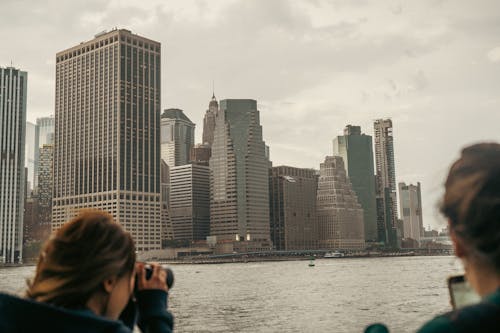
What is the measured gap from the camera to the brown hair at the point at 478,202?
223cm

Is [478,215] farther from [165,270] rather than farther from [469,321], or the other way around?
[165,270]

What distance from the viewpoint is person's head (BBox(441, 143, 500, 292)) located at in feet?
7.32

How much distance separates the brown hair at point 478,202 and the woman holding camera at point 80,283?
1632 millimetres

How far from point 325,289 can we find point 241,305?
75.2ft

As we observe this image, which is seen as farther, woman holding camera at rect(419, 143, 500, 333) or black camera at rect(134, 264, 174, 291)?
black camera at rect(134, 264, 174, 291)

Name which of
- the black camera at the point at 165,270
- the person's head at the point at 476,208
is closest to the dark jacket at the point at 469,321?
the person's head at the point at 476,208

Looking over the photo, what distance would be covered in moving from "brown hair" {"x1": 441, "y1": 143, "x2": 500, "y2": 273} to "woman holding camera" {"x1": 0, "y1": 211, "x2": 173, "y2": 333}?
1.63 meters

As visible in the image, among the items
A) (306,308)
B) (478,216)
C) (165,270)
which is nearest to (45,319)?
(165,270)

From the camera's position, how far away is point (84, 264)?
9.62ft

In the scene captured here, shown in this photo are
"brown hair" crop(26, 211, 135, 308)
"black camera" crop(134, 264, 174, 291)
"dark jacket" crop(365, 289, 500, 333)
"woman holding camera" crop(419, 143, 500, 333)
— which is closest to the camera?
"dark jacket" crop(365, 289, 500, 333)

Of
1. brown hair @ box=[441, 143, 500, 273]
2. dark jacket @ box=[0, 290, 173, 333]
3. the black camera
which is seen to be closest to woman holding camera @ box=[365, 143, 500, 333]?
brown hair @ box=[441, 143, 500, 273]

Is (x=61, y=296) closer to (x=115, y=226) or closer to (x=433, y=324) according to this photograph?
(x=115, y=226)

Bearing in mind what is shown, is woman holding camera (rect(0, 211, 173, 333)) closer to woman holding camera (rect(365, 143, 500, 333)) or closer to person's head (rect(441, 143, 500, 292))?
woman holding camera (rect(365, 143, 500, 333))

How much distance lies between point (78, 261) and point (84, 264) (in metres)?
0.03
